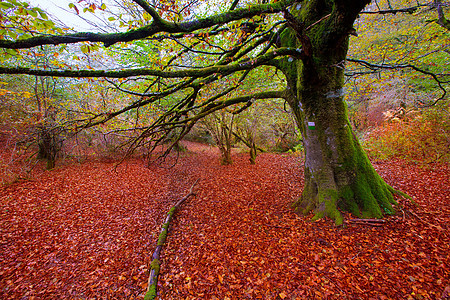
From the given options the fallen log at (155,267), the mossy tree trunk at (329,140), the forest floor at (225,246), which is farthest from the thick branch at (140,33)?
the fallen log at (155,267)

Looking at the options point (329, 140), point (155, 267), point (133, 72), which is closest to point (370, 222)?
point (329, 140)

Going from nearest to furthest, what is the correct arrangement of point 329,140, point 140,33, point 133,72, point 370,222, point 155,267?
point 140,33
point 133,72
point 370,222
point 155,267
point 329,140

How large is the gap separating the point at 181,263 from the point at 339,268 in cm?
282

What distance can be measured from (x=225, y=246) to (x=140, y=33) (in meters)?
3.93

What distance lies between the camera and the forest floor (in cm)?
241

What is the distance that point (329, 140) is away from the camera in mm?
3553

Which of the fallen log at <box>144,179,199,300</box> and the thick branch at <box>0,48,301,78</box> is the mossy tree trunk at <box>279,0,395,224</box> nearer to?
the thick branch at <box>0,48,301,78</box>

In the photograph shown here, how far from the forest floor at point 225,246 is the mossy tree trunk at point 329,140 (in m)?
0.38

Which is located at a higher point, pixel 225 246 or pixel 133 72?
pixel 133 72

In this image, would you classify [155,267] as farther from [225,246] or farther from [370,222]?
[370,222]

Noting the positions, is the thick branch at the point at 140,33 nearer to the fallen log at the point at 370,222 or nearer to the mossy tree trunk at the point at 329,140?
the mossy tree trunk at the point at 329,140

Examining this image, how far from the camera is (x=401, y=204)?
3.55 m

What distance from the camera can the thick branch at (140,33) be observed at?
1876 mm

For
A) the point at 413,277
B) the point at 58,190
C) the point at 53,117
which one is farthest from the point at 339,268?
the point at 53,117
